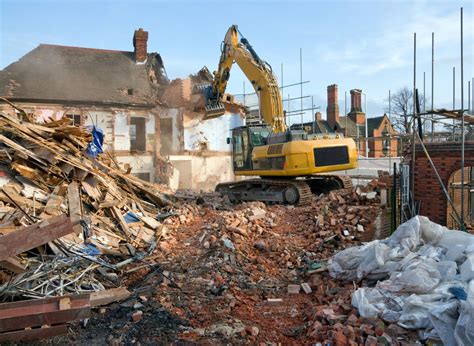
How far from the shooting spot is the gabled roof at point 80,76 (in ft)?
68.0

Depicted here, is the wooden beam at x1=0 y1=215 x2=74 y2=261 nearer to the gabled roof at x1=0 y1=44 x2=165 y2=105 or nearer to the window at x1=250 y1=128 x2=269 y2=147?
the window at x1=250 y1=128 x2=269 y2=147

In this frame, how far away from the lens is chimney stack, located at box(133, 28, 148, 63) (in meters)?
24.9

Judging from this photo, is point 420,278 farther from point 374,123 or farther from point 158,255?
point 374,123

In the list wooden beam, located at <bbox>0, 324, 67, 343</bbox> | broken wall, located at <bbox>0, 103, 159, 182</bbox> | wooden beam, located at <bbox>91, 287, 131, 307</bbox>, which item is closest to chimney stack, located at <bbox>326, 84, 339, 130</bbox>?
broken wall, located at <bbox>0, 103, 159, 182</bbox>

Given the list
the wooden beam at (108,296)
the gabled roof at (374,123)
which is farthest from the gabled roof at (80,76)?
the gabled roof at (374,123)

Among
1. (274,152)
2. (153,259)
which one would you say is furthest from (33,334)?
(274,152)

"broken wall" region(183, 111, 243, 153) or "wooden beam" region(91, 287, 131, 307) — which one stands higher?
"broken wall" region(183, 111, 243, 153)

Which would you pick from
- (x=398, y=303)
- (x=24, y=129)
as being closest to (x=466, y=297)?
(x=398, y=303)

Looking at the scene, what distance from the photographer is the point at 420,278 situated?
546 cm

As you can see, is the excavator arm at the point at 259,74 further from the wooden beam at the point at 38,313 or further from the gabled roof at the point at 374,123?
the gabled roof at the point at 374,123

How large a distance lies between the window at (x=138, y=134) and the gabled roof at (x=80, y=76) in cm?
104

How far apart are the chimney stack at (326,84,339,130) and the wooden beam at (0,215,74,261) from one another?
3587 centimetres

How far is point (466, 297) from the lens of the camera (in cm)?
478

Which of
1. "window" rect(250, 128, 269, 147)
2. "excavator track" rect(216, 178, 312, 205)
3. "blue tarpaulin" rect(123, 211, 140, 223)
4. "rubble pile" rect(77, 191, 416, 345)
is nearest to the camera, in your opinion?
"rubble pile" rect(77, 191, 416, 345)
